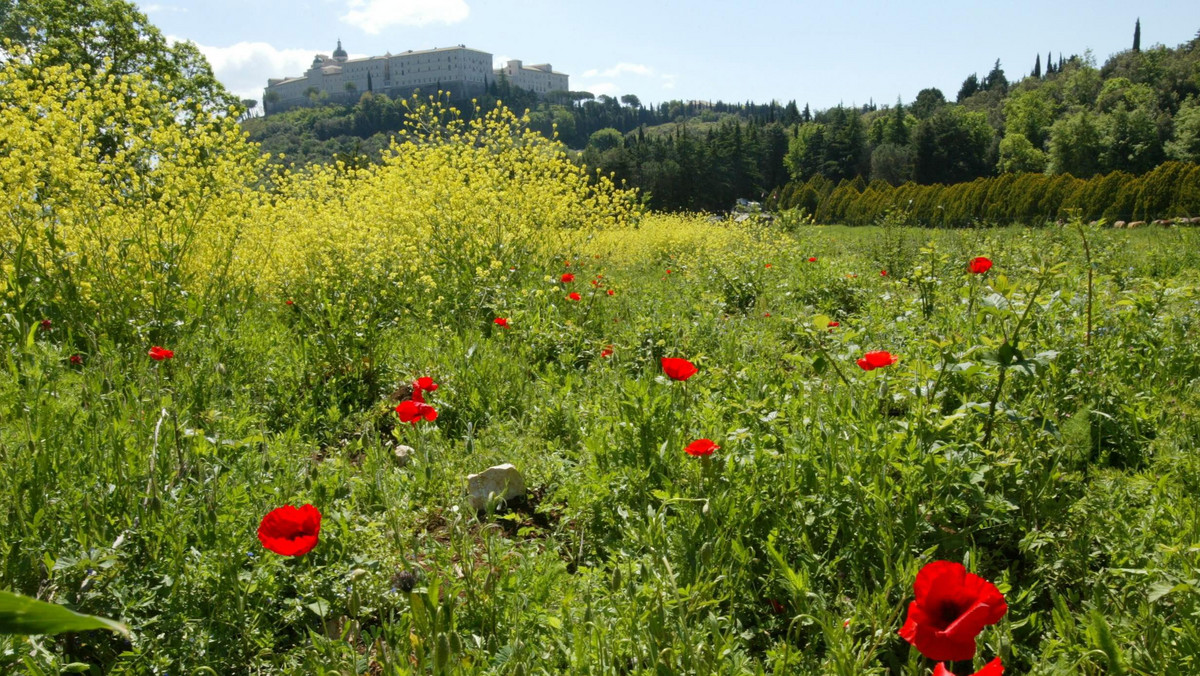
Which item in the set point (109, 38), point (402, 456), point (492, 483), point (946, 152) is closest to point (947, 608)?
point (492, 483)

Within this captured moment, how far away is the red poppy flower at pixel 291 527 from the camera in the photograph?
4.66 feet

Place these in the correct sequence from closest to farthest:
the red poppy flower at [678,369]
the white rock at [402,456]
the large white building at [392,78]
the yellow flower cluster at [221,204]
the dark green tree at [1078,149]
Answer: the red poppy flower at [678,369], the white rock at [402,456], the yellow flower cluster at [221,204], the dark green tree at [1078,149], the large white building at [392,78]

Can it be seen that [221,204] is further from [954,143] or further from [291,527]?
[954,143]

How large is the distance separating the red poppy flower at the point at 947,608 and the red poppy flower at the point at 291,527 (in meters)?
1.17

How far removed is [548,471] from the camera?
2.74 metres

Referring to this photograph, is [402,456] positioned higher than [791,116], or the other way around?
[791,116]

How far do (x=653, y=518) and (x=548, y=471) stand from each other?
94 cm

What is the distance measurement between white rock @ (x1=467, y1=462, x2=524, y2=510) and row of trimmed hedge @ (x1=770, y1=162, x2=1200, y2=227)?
7.93 m

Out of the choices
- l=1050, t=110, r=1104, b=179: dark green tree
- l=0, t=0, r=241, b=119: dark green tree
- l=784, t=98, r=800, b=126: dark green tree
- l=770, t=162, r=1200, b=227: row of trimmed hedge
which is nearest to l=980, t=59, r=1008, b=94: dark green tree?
l=784, t=98, r=800, b=126: dark green tree

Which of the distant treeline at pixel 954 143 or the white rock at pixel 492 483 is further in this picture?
the distant treeline at pixel 954 143

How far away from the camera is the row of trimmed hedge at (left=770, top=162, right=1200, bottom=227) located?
15.9m

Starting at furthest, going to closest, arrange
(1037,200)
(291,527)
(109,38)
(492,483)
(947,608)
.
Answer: (1037,200), (109,38), (492,483), (291,527), (947,608)

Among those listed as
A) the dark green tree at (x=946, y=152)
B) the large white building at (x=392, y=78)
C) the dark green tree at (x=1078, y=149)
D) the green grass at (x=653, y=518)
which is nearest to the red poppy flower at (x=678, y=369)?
the green grass at (x=653, y=518)

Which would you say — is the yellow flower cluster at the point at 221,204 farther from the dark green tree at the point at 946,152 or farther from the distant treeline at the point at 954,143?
the dark green tree at the point at 946,152
